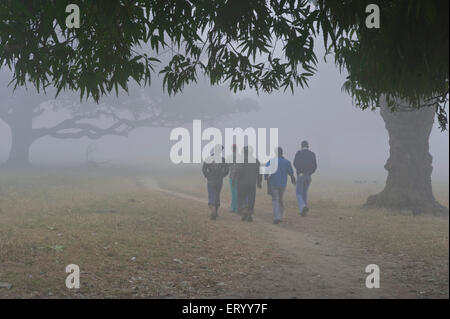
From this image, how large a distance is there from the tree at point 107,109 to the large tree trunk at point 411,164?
26033 mm

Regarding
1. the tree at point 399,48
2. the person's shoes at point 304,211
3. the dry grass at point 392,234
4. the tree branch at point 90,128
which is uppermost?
the tree branch at point 90,128

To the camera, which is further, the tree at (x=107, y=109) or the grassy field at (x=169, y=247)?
the tree at (x=107, y=109)

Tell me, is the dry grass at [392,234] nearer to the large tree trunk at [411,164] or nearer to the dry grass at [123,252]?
the large tree trunk at [411,164]

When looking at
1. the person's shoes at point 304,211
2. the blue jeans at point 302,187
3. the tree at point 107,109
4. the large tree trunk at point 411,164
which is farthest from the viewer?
the tree at point 107,109

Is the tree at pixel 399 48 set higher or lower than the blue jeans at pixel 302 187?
higher

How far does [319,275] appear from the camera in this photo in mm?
6516

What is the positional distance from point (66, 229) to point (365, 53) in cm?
723

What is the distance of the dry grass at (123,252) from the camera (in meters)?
5.65

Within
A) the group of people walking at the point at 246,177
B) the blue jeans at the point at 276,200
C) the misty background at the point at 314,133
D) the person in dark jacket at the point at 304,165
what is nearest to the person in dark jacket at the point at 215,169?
the group of people walking at the point at 246,177

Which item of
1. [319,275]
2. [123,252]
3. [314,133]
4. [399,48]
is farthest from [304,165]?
[314,133]

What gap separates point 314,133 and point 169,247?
6624 cm

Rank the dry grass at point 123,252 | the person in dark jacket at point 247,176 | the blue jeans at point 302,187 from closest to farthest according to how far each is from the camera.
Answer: the dry grass at point 123,252, the person in dark jacket at point 247,176, the blue jeans at point 302,187
